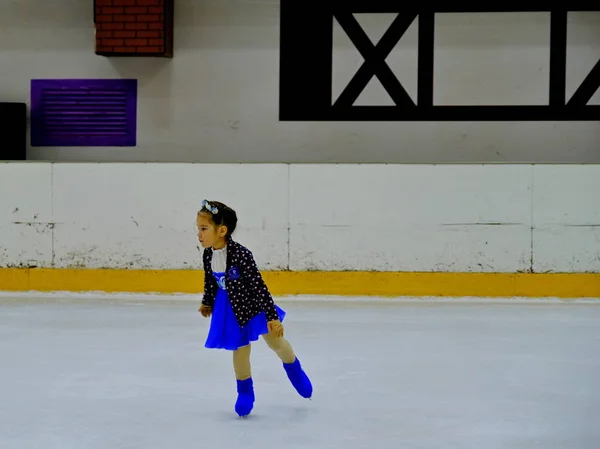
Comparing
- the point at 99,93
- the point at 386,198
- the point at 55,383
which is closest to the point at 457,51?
the point at 386,198

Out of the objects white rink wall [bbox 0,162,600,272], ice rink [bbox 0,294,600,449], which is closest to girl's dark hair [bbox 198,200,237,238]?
ice rink [bbox 0,294,600,449]

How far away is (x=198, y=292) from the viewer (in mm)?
7867

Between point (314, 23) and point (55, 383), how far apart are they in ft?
21.0

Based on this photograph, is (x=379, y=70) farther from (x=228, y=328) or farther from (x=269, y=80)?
(x=228, y=328)

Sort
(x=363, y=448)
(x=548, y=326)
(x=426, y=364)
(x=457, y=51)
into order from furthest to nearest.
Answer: (x=457, y=51) < (x=548, y=326) < (x=426, y=364) < (x=363, y=448)

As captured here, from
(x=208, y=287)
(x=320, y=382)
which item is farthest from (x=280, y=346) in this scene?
(x=320, y=382)

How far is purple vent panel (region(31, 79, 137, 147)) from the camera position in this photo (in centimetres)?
995

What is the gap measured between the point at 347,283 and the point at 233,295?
4.42m

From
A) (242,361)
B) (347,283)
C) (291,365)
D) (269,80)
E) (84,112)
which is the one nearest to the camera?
(242,361)

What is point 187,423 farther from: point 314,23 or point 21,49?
point 21,49

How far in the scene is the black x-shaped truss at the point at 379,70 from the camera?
31.3 feet

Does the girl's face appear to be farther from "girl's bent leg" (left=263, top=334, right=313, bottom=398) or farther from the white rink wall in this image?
the white rink wall

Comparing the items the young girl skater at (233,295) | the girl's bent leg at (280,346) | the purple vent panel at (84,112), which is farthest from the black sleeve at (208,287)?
the purple vent panel at (84,112)

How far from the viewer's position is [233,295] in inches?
134
